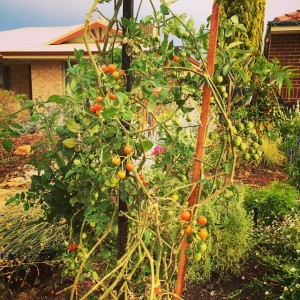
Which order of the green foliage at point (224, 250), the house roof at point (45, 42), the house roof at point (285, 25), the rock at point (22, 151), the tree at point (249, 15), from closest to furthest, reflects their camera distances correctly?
the green foliage at point (224, 250)
the rock at point (22, 151)
the tree at point (249, 15)
the house roof at point (285, 25)
the house roof at point (45, 42)

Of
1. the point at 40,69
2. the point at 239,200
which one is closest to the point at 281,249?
the point at 239,200

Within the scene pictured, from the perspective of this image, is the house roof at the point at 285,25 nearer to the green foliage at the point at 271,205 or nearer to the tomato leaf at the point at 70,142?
the green foliage at the point at 271,205

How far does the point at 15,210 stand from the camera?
382cm

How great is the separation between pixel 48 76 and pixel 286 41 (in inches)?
385

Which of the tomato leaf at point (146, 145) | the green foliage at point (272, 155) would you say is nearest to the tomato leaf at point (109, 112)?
the tomato leaf at point (146, 145)

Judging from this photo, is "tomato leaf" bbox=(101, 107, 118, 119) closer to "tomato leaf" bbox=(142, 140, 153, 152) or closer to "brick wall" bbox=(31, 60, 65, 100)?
"tomato leaf" bbox=(142, 140, 153, 152)

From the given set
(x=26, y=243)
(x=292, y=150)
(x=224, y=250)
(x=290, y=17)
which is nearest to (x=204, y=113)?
(x=224, y=250)

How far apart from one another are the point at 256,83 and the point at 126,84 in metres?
0.67

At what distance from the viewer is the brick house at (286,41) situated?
11.1 meters

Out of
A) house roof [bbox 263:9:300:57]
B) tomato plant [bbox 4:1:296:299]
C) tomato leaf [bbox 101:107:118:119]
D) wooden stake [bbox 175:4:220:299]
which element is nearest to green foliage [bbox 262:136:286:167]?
tomato plant [bbox 4:1:296:299]

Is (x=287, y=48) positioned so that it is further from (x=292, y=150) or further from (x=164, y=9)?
(x=164, y=9)

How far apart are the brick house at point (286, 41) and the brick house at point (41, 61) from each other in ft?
18.9

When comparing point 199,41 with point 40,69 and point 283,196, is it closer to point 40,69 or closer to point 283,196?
point 283,196

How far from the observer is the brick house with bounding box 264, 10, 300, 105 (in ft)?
36.6
